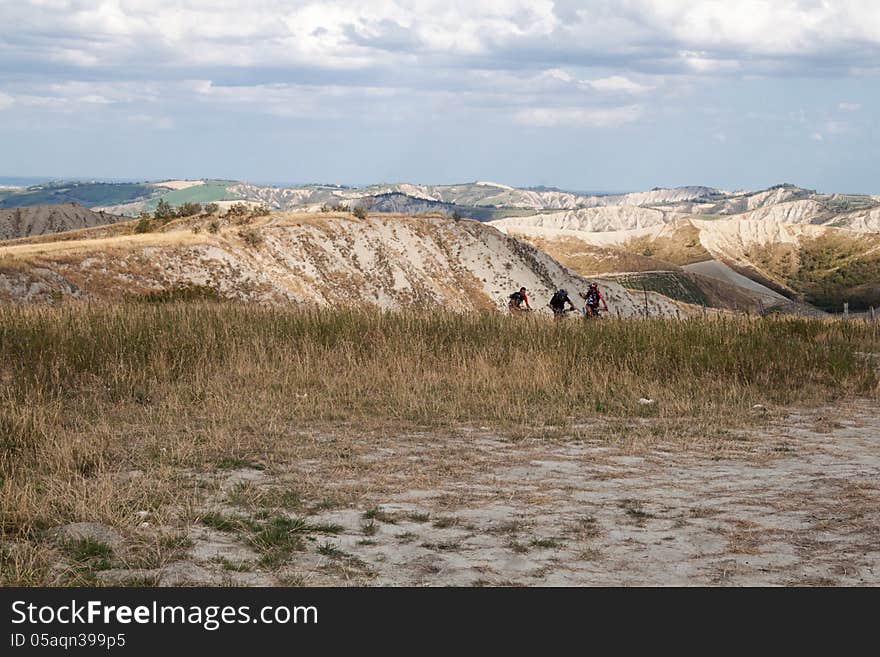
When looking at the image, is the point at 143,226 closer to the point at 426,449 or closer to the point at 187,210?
the point at 187,210

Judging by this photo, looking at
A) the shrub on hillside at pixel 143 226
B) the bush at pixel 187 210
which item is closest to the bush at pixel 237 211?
the bush at pixel 187 210

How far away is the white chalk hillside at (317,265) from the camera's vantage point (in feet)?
165

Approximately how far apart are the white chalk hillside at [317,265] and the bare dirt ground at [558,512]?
105ft

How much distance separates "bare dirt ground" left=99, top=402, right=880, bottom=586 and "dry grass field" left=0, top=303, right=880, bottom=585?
0.03 m

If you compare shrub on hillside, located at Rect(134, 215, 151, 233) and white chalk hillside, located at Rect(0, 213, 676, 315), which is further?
shrub on hillside, located at Rect(134, 215, 151, 233)

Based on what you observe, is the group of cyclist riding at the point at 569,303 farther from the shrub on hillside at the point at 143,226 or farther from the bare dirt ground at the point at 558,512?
the shrub on hillside at the point at 143,226

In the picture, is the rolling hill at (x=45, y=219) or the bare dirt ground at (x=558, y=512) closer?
the bare dirt ground at (x=558, y=512)

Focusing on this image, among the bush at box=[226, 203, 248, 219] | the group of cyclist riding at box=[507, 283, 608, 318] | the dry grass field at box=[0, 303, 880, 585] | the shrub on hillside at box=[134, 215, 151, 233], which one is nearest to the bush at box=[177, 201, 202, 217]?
the shrub on hillside at box=[134, 215, 151, 233]

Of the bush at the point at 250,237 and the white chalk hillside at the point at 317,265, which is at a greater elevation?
the bush at the point at 250,237

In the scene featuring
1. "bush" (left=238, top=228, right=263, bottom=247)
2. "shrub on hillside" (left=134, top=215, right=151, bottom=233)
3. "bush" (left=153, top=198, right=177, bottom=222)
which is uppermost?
"bush" (left=153, top=198, right=177, bottom=222)

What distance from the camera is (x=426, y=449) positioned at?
8.00m

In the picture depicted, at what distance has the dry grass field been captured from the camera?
5137 mm

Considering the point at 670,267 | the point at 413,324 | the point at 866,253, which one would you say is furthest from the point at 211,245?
the point at 866,253

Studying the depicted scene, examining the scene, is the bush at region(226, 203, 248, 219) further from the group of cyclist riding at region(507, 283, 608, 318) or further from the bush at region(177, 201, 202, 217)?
the group of cyclist riding at region(507, 283, 608, 318)
